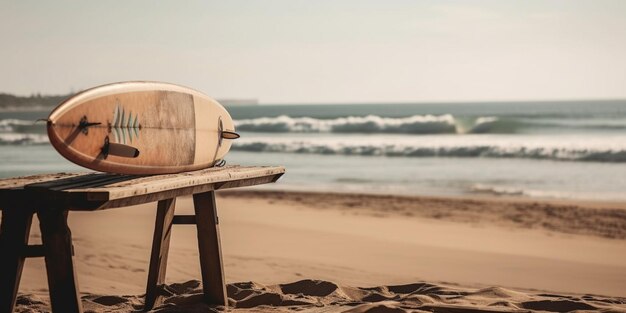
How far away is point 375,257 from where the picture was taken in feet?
25.8

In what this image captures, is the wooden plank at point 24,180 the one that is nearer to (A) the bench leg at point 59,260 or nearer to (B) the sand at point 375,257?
(A) the bench leg at point 59,260

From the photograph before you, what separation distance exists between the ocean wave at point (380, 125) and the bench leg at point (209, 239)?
2713 cm

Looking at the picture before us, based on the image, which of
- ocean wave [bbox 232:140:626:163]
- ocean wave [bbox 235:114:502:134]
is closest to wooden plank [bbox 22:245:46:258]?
A: ocean wave [bbox 232:140:626:163]

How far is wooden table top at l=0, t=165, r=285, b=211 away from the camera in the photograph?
321 centimetres

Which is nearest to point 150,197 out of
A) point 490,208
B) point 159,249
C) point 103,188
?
point 103,188

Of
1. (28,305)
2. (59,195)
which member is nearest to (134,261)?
(28,305)

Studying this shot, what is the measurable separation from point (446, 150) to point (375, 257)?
47.6ft

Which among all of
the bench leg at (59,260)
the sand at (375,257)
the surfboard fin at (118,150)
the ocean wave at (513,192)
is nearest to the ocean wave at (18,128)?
the ocean wave at (513,192)

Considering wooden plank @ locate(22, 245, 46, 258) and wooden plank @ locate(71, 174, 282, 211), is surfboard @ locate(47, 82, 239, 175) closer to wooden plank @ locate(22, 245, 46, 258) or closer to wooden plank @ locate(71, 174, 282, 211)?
wooden plank @ locate(71, 174, 282, 211)

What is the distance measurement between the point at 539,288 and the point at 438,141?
1960 centimetres

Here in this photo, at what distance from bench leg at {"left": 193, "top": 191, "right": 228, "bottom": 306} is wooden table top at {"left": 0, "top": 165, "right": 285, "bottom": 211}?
0.21m

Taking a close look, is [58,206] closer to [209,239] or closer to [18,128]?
[209,239]

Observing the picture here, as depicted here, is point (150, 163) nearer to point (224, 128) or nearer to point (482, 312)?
point (224, 128)

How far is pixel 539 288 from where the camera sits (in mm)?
6617
